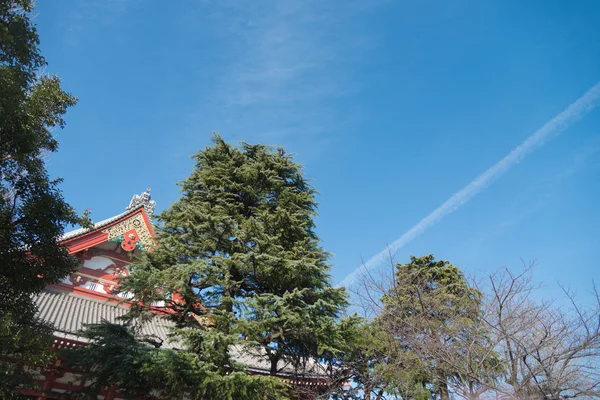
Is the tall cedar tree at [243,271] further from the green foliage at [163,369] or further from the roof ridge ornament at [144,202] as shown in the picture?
the roof ridge ornament at [144,202]

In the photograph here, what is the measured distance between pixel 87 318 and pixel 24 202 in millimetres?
6157

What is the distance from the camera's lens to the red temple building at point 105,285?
10.5 metres

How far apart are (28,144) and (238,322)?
193 inches

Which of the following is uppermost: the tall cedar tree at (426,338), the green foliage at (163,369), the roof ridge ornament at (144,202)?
the roof ridge ornament at (144,202)

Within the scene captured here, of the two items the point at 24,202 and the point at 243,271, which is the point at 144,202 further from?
the point at 24,202

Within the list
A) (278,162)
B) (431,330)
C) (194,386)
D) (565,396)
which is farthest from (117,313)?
(565,396)

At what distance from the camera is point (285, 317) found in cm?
789

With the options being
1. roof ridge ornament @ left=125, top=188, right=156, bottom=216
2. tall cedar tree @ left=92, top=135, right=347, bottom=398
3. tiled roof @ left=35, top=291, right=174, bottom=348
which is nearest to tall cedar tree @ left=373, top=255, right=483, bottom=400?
tall cedar tree @ left=92, top=135, right=347, bottom=398

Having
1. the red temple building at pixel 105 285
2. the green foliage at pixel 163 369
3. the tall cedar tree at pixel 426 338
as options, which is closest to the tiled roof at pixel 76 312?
the red temple building at pixel 105 285

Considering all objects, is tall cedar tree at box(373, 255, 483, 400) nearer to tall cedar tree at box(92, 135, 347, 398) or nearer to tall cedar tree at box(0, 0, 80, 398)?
tall cedar tree at box(92, 135, 347, 398)

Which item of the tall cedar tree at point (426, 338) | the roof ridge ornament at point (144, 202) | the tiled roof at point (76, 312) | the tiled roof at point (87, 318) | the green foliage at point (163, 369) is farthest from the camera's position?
the roof ridge ornament at point (144, 202)

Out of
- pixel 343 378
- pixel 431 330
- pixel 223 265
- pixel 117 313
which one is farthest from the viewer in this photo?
pixel 117 313

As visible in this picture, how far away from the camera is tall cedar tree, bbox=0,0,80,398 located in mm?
5566

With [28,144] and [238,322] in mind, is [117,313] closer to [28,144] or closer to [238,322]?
[238,322]
